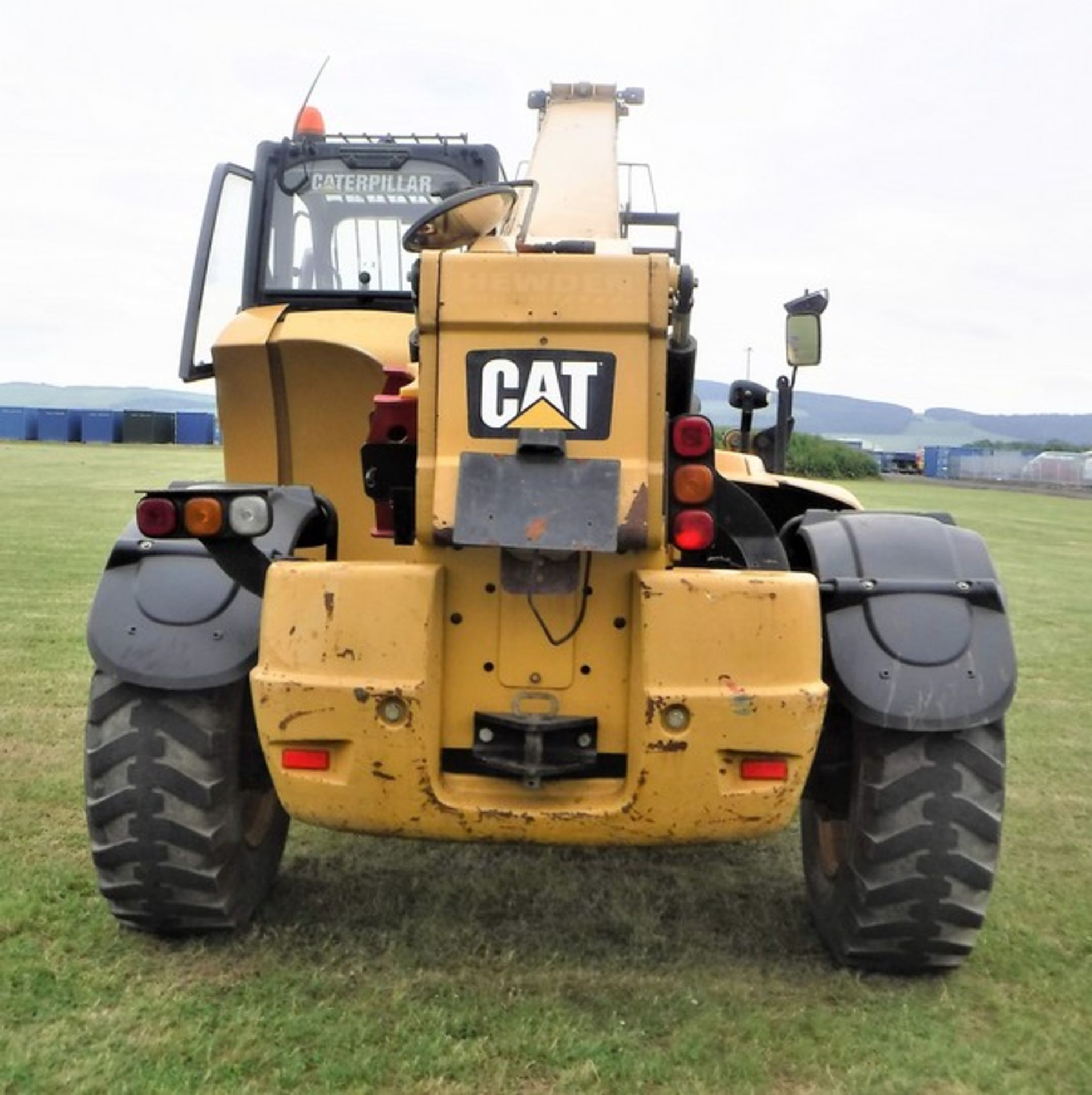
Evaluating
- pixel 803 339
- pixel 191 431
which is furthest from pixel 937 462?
pixel 803 339

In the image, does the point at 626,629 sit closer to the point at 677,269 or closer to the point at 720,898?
the point at 677,269

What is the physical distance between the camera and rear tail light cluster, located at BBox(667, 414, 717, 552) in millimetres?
3594

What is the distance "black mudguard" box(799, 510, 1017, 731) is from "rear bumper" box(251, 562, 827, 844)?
0.28 metres

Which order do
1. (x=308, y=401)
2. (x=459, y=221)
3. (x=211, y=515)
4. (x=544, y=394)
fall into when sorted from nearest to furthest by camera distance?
1. (x=544, y=394)
2. (x=211, y=515)
3. (x=459, y=221)
4. (x=308, y=401)

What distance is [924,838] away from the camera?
148 inches

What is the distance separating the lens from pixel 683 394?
12.3 feet

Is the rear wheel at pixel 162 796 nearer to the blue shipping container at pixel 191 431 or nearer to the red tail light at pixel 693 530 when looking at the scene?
the red tail light at pixel 693 530

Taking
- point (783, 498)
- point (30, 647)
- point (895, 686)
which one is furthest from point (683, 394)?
point (30, 647)

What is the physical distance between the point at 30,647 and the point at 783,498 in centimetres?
553

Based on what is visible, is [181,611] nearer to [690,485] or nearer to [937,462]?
[690,485]

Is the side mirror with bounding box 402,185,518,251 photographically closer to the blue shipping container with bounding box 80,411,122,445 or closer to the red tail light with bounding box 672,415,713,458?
Result: the red tail light with bounding box 672,415,713,458

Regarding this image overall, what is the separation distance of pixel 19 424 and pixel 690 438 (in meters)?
56.4

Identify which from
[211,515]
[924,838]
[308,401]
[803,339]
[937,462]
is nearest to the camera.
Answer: [211,515]

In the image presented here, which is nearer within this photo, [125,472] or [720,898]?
[720,898]
